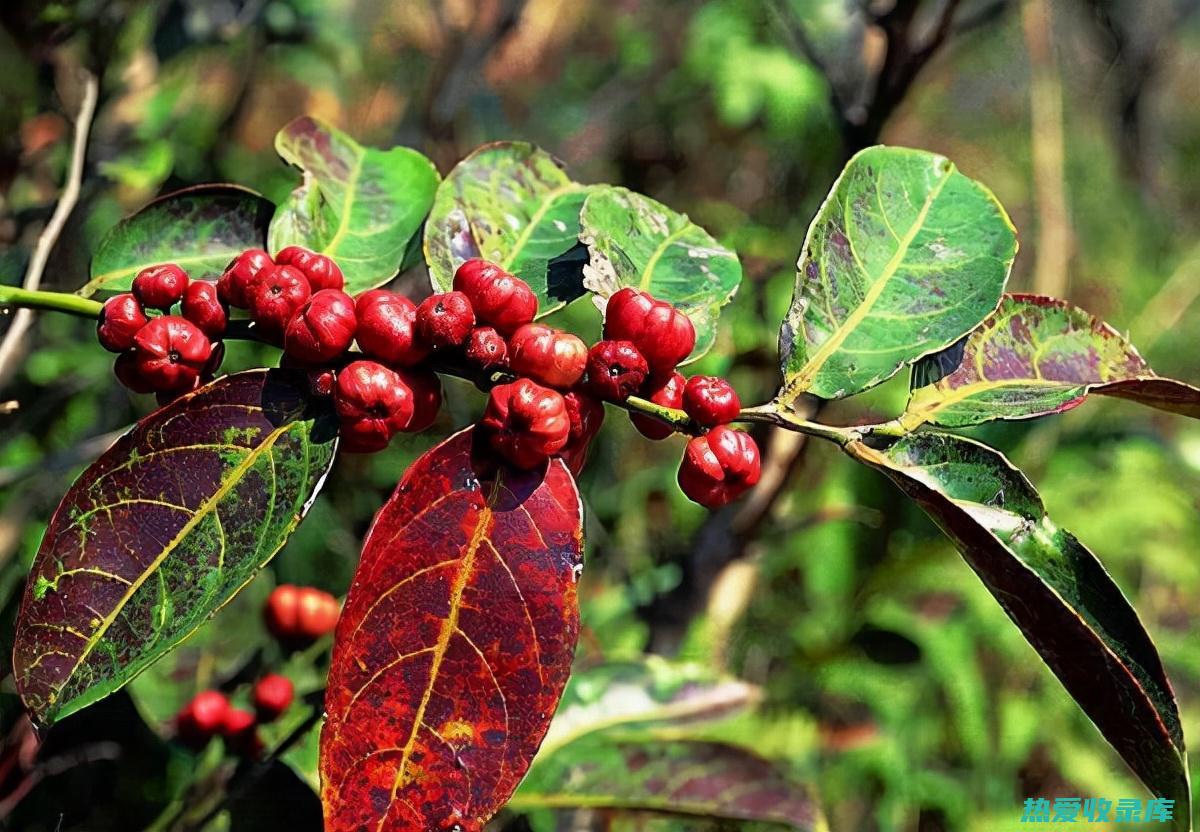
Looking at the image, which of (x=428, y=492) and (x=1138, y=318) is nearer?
(x=428, y=492)

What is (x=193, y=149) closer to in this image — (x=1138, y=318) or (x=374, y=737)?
(x=374, y=737)

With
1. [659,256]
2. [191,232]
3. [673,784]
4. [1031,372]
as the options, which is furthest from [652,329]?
[673,784]

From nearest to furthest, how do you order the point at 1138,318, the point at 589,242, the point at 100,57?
the point at 589,242
the point at 100,57
the point at 1138,318

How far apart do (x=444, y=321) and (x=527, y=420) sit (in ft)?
0.21

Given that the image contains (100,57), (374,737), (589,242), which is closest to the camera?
(374,737)

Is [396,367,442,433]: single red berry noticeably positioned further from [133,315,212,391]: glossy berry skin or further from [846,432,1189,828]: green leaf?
[846,432,1189,828]: green leaf

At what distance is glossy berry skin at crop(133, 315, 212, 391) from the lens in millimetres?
552

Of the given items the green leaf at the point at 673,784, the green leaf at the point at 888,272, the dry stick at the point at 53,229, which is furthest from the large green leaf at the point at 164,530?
the green leaf at the point at 673,784

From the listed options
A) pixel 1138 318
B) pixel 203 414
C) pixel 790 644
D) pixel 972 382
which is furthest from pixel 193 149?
pixel 1138 318

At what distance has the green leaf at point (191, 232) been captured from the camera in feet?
2.39

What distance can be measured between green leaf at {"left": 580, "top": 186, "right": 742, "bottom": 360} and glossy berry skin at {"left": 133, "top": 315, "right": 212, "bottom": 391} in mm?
207

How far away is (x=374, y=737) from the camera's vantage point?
0.51 meters

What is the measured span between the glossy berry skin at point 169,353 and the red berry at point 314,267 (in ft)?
0.20

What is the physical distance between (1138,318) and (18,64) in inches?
77.0
